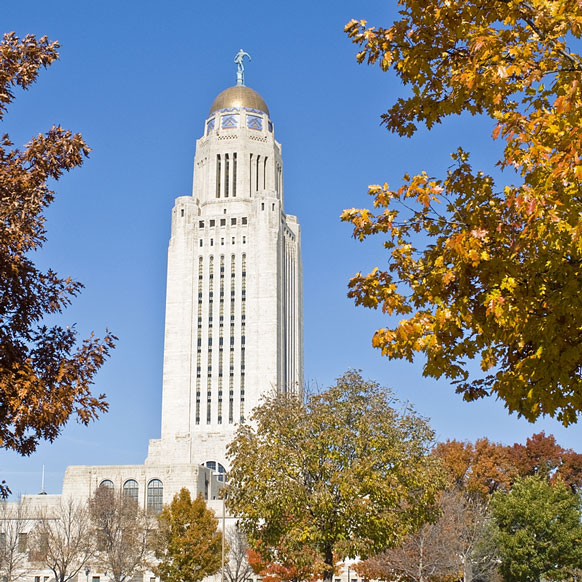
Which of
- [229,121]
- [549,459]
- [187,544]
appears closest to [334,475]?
[187,544]

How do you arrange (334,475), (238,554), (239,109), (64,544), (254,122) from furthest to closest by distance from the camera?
(254,122), (239,109), (238,554), (64,544), (334,475)

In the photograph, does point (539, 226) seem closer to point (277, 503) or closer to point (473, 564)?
point (277, 503)

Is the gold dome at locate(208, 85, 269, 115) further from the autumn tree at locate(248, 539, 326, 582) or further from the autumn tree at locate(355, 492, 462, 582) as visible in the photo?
the autumn tree at locate(355, 492, 462, 582)

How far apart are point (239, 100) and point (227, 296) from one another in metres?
30.8

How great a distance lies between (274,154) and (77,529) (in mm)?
64445

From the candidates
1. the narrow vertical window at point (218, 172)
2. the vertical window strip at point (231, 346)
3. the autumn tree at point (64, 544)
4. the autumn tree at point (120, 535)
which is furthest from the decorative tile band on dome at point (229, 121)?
the autumn tree at point (64, 544)

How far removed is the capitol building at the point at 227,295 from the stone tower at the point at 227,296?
13 centimetres

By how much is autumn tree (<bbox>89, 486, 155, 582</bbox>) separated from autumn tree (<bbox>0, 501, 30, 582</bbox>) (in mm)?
6337

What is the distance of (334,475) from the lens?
30125 mm

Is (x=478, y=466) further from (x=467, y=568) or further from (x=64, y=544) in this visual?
(x=64, y=544)

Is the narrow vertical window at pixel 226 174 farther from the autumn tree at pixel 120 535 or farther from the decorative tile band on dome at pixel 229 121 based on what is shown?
the autumn tree at pixel 120 535

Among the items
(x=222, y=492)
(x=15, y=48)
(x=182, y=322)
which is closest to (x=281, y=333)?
(x=182, y=322)

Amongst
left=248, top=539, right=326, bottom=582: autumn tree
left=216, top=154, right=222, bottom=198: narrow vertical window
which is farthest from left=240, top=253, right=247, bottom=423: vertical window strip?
left=248, top=539, right=326, bottom=582: autumn tree

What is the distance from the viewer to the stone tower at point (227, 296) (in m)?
101
